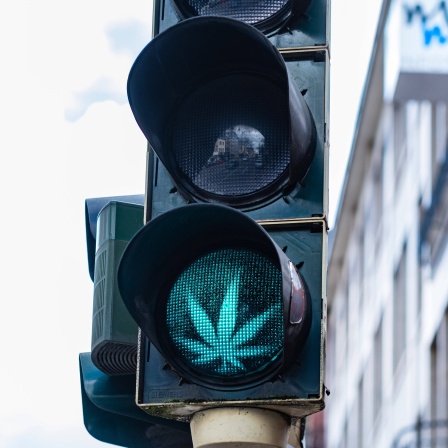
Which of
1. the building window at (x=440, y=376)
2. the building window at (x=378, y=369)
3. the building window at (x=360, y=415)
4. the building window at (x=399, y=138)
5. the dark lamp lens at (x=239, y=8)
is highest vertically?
the dark lamp lens at (x=239, y=8)

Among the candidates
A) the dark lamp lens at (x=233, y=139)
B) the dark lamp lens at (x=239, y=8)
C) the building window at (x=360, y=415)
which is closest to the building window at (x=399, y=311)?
the building window at (x=360, y=415)

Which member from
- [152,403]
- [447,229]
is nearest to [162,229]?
[152,403]

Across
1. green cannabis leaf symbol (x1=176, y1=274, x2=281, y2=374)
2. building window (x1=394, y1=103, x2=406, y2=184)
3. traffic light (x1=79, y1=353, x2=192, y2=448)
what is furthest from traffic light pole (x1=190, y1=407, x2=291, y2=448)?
building window (x1=394, y1=103, x2=406, y2=184)

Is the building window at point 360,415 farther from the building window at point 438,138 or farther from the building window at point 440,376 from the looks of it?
the building window at point 440,376

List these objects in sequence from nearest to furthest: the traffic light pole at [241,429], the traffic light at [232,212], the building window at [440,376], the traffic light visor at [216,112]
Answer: the traffic light pole at [241,429]
the traffic light at [232,212]
the traffic light visor at [216,112]
the building window at [440,376]

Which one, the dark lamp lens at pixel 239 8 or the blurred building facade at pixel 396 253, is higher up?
the dark lamp lens at pixel 239 8

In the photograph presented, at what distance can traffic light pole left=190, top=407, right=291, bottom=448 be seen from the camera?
161 inches

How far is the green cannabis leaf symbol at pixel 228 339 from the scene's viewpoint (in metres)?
4.24

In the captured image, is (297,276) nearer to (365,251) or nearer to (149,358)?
(149,358)

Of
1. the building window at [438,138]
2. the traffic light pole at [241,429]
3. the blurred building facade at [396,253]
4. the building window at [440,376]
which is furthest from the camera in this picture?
the building window at [438,138]

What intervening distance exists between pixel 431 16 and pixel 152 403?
851cm

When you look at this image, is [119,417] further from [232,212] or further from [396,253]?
[396,253]

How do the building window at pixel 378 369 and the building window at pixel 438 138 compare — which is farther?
the building window at pixel 378 369

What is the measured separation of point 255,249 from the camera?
439 centimetres
